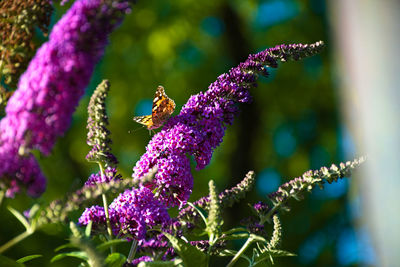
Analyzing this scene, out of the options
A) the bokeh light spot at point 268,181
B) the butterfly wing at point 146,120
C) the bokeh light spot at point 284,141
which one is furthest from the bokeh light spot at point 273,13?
the butterfly wing at point 146,120

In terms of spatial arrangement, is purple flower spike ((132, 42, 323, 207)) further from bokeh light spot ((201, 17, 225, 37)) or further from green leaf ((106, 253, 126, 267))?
bokeh light spot ((201, 17, 225, 37))

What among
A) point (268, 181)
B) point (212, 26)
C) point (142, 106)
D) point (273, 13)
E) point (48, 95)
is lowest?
point (268, 181)

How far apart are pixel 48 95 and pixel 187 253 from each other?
399 mm

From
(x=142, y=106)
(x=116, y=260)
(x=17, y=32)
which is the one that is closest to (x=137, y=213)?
(x=116, y=260)

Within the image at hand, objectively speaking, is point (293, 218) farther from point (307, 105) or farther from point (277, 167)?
point (307, 105)

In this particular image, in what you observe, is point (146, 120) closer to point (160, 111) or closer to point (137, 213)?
point (160, 111)

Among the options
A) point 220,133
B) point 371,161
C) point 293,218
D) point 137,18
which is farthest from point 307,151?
point 371,161

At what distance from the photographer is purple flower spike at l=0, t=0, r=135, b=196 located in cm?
75

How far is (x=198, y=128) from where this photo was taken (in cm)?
121

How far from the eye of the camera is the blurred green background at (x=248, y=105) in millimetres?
7309

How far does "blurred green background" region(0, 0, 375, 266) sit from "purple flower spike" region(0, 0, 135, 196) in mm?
6190

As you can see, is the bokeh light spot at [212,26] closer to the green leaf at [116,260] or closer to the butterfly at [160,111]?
the butterfly at [160,111]

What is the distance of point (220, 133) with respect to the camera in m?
1.23

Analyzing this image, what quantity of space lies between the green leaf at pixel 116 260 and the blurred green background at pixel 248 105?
19.7 feet
